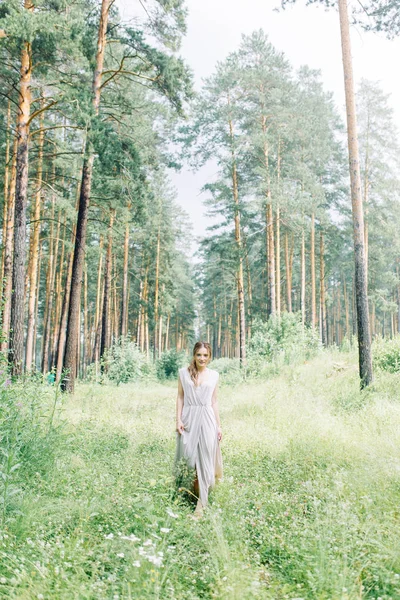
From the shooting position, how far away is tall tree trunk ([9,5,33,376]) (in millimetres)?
11086

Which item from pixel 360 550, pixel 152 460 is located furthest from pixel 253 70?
pixel 360 550

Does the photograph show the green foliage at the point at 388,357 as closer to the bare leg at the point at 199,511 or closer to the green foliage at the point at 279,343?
the green foliage at the point at 279,343

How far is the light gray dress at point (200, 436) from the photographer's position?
5.12 m

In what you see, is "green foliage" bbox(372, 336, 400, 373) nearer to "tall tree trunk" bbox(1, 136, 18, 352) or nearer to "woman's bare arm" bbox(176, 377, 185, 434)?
"woman's bare arm" bbox(176, 377, 185, 434)

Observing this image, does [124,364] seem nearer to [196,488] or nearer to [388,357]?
[388,357]

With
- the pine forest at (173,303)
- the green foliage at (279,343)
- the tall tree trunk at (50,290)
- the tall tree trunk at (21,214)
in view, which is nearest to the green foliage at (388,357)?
the pine forest at (173,303)

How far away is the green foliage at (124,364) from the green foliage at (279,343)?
5.45 meters

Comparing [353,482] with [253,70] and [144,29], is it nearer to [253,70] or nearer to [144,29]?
[144,29]

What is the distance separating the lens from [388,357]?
1203 centimetres

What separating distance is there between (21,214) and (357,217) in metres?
8.27

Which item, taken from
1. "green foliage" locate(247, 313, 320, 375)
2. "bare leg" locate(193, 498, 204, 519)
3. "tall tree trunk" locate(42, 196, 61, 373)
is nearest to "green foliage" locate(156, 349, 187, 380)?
"tall tree trunk" locate(42, 196, 61, 373)

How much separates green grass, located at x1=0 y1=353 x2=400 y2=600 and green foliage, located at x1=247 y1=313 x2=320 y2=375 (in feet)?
26.4

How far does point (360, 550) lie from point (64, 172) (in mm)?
17753

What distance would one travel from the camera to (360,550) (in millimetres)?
3689
